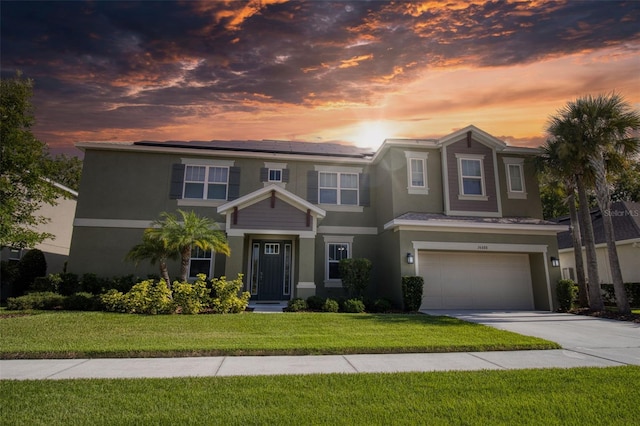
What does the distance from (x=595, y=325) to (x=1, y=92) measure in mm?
21023

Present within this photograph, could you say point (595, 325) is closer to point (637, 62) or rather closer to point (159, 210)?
point (637, 62)

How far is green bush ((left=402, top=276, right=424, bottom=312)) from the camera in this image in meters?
12.4

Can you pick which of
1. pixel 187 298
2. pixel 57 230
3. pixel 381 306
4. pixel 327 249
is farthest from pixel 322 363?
pixel 57 230

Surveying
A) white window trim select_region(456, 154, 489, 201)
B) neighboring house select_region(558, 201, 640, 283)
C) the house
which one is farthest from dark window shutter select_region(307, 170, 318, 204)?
neighboring house select_region(558, 201, 640, 283)

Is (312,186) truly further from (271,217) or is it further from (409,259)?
(409,259)

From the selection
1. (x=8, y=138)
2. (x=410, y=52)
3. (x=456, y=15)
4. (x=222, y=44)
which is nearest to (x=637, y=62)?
(x=456, y=15)

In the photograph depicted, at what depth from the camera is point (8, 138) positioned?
39.9ft

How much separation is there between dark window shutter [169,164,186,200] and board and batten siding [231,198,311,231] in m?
3.81

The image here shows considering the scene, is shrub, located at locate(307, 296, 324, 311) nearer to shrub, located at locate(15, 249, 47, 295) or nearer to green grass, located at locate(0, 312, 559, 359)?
green grass, located at locate(0, 312, 559, 359)

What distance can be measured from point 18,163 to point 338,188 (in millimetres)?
12406

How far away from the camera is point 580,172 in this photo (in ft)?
45.3

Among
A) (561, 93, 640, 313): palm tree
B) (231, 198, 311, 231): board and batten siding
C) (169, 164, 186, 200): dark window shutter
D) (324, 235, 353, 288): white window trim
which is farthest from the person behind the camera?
(169, 164, 186, 200): dark window shutter

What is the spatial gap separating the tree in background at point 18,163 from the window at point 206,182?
5115mm

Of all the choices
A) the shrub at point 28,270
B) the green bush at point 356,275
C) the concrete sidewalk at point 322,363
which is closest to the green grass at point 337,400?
the concrete sidewalk at point 322,363
